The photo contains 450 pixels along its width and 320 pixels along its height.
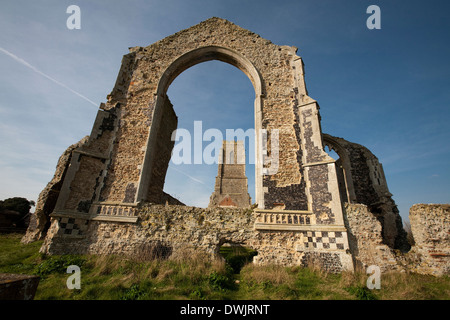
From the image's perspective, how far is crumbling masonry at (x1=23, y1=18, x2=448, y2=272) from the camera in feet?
19.4

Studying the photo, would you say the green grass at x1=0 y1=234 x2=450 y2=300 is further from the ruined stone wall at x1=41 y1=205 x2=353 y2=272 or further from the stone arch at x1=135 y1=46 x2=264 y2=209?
the stone arch at x1=135 y1=46 x2=264 y2=209

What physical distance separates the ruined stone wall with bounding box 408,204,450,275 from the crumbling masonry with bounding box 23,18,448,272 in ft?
2.43

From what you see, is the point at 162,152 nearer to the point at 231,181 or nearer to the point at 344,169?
the point at 344,169

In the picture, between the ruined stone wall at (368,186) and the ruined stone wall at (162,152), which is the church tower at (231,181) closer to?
the ruined stone wall at (368,186)

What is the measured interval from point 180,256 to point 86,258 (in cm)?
259

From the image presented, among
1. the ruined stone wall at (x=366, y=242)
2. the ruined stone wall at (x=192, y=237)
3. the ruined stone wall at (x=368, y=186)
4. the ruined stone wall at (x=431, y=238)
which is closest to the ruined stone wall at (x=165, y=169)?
the ruined stone wall at (x=192, y=237)

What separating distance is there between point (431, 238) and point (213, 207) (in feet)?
20.7

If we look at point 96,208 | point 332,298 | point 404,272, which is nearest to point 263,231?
point 332,298

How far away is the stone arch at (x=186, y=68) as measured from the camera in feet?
23.4

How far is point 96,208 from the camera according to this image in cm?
664

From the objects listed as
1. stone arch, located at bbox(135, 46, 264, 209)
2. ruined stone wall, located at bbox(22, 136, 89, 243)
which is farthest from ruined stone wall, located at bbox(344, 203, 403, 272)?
ruined stone wall, located at bbox(22, 136, 89, 243)

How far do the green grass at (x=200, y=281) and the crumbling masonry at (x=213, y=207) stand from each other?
0.56 meters

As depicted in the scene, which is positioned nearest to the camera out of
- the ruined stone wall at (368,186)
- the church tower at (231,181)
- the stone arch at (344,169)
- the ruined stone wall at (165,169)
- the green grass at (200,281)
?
the green grass at (200,281)

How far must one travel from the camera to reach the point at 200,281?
446 cm
